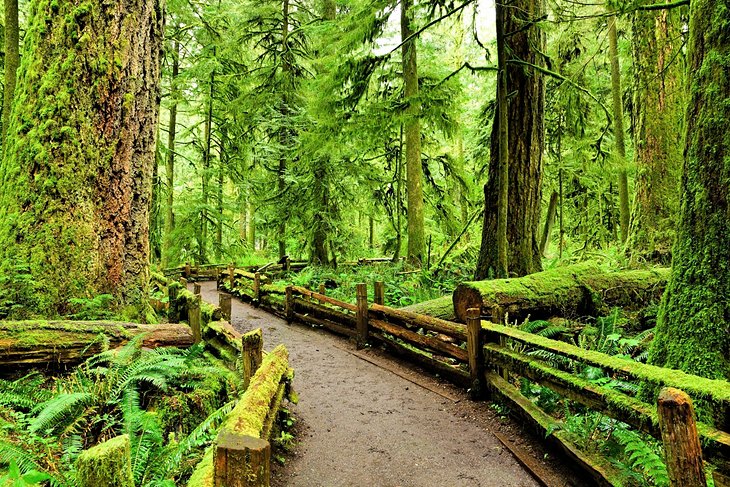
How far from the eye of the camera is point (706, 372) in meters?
3.61

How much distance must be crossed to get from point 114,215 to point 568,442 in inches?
208

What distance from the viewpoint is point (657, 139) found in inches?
368

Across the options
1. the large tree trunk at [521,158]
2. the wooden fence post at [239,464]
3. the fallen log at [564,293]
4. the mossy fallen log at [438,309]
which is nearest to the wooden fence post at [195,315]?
the wooden fence post at [239,464]

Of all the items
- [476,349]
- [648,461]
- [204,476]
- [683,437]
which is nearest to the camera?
[204,476]

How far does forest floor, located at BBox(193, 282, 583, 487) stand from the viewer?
3.92 metres

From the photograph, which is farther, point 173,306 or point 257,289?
point 257,289

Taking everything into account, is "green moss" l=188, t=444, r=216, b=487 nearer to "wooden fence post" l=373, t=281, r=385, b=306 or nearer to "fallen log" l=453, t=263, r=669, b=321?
"fallen log" l=453, t=263, r=669, b=321

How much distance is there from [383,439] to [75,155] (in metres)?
4.55

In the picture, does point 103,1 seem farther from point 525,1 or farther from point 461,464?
→ point 525,1

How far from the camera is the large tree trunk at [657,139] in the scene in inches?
366

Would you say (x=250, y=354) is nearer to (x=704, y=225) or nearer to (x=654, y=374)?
(x=654, y=374)

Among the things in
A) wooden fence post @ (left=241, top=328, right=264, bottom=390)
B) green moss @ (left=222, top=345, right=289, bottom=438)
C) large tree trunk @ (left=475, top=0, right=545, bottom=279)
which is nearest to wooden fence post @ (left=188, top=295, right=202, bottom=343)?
green moss @ (left=222, top=345, right=289, bottom=438)

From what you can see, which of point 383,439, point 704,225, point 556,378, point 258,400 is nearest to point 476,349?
point 556,378

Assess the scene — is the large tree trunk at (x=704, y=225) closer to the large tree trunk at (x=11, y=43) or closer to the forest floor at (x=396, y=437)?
the forest floor at (x=396, y=437)
